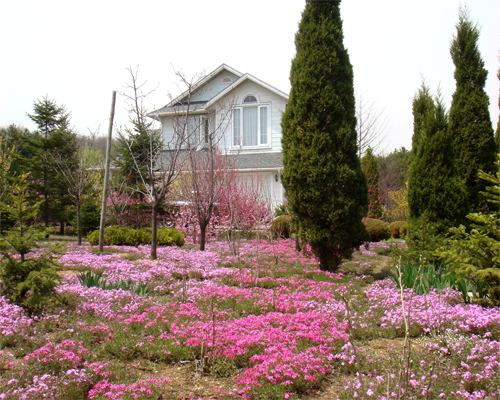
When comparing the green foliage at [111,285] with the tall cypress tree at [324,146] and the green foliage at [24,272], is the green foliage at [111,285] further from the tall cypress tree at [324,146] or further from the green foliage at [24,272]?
the tall cypress tree at [324,146]

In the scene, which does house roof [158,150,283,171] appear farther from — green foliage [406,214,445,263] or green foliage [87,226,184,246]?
green foliage [406,214,445,263]

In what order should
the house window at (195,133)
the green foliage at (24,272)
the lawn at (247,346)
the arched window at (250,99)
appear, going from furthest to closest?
the arched window at (250,99)
the house window at (195,133)
the green foliage at (24,272)
the lawn at (247,346)

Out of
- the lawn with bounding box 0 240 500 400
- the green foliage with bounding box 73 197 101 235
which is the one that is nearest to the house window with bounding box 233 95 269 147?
the green foliage with bounding box 73 197 101 235

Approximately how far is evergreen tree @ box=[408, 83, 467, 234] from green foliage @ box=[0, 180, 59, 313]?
7445 mm

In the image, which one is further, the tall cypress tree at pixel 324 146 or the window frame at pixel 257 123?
the window frame at pixel 257 123

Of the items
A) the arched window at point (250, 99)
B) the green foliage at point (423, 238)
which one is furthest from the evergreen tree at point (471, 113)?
the arched window at point (250, 99)

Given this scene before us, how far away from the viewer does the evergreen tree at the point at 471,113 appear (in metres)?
10.3

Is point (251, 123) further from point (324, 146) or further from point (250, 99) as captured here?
point (324, 146)

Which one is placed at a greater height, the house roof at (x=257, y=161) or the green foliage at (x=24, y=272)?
the house roof at (x=257, y=161)

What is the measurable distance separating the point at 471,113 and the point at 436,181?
11.7 ft

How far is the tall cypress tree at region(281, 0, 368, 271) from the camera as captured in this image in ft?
26.7

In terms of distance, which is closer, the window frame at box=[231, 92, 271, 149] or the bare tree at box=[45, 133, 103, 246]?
the bare tree at box=[45, 133, 103, 246]

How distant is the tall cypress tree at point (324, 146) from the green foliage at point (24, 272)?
5232 millimetres

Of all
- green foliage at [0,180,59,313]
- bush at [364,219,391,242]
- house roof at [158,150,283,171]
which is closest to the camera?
green foliage at [0,180,59,313]
